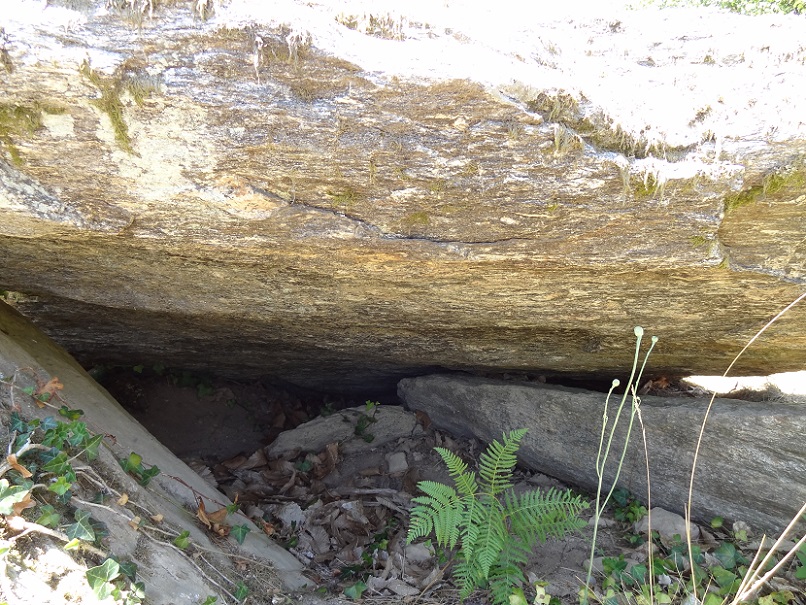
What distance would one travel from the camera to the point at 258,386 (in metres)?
6.11

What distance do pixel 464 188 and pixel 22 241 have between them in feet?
8.25

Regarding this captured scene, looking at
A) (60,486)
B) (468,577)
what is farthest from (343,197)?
(468,577)

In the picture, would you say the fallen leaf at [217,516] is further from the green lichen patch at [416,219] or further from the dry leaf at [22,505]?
the green lichen patch at [416,219]

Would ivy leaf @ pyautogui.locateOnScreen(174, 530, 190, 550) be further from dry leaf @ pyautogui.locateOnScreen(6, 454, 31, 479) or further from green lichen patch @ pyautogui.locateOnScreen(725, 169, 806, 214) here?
green lichen patch @ pyautogui.locateOnScreen(725, 169, 806, 214)

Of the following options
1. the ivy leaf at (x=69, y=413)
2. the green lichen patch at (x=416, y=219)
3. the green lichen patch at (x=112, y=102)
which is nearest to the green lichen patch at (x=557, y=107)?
the green lichen patch at (x=416, y=219)

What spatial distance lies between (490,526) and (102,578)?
184 cm

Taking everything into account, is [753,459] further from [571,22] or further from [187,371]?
[187,371]

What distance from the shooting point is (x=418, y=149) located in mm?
2408

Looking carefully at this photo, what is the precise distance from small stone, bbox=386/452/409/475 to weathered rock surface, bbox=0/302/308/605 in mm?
1318

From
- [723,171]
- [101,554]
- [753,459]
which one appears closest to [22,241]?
[101,554]

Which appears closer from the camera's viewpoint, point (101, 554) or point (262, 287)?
point (101, 554)

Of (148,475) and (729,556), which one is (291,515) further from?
(729,556)

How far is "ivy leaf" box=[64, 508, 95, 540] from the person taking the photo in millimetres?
2250

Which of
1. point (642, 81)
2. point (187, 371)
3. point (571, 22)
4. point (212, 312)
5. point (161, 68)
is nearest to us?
point (161, 68)
